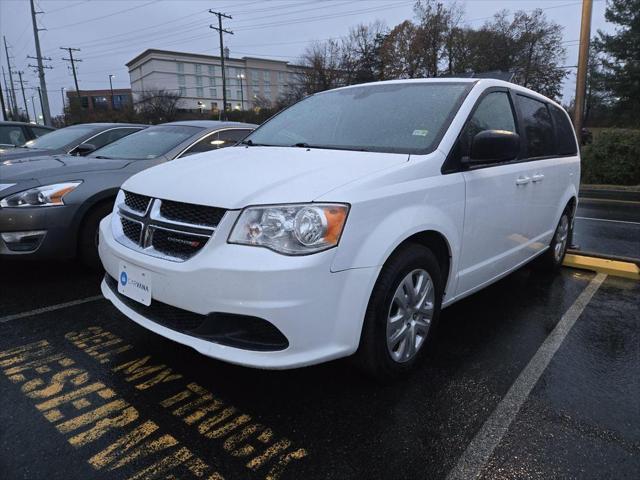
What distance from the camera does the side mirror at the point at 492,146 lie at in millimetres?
2760

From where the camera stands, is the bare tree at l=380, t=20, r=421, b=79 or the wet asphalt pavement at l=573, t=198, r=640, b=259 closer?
the wet asphalt pavement at l=573, t=198, r=640, b=259

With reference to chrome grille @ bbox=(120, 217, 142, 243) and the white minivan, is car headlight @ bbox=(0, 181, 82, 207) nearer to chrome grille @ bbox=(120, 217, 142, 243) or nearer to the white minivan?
the white minivan

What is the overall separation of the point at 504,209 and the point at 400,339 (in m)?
1.34

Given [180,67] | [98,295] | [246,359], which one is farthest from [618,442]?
[180,67]

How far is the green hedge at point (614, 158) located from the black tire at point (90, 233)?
13.8 meters

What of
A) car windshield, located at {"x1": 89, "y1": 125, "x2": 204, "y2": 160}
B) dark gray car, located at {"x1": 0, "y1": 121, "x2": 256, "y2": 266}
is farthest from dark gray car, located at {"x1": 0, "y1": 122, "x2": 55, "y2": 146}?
dark gray car, located at {"x1": 0, "y1": 121, "x2": 256, "y2": 266}

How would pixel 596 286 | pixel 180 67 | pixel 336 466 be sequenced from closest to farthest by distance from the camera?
pixel 336 466 → pixel 596 286 → pixel 180 67

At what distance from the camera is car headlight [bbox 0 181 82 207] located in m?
3.82

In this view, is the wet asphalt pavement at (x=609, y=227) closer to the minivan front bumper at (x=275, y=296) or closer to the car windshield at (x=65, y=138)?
the minivan front bumper at (x=275, y=296)

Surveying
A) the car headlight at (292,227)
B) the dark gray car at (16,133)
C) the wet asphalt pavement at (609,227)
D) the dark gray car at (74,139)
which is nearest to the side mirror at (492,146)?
the car headlight at (292,227)

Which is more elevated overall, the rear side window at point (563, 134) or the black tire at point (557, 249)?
the rear side window at point (563, 134)

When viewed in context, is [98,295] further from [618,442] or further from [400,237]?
[618,442]

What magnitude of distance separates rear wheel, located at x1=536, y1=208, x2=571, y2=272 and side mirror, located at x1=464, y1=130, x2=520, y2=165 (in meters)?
2.05

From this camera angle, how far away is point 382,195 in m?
2.30
